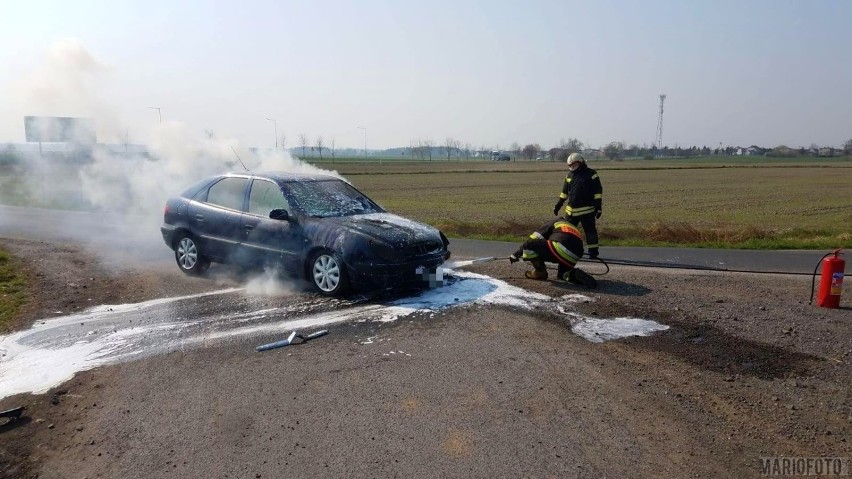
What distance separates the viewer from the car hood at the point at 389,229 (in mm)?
7680

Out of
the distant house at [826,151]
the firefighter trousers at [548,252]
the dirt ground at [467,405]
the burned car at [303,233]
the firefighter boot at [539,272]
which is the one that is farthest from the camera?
the distant house at [826,151]

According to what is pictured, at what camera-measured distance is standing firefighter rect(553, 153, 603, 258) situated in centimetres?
1091

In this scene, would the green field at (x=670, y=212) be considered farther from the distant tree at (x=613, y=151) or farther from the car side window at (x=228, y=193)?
the distant tree at (x=613, y=151)

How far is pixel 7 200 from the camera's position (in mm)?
25750

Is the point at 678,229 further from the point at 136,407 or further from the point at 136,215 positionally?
the point at 136,215

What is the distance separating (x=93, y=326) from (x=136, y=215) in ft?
40.6

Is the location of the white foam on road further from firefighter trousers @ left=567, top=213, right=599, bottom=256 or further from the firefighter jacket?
the firefighter jacket

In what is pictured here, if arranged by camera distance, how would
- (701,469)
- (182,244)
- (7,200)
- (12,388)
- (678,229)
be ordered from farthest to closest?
(7,200) → (678,229) → (182,244) → (12,388) → (701,469)

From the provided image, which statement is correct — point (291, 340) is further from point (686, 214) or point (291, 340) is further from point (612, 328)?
point (686, 214)

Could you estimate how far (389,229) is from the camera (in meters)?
7.93

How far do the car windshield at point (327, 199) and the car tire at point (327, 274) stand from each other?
68 cm

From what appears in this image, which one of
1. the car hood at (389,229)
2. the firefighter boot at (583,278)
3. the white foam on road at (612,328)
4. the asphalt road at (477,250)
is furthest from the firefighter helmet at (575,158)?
the white foam on road at (612,328)

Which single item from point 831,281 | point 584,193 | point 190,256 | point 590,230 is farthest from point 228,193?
point 831,281

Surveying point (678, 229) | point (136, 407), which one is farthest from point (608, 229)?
point (136, 407)
